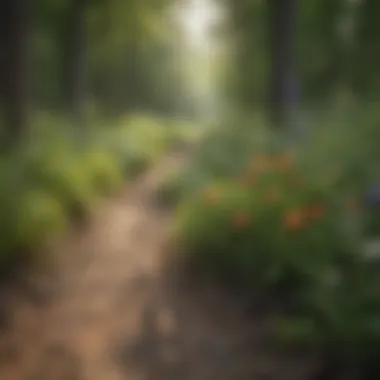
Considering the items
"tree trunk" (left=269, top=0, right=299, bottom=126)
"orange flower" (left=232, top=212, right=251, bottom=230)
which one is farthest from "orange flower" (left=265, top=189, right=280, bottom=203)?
"tree trunk" (left=269, top=0, right=299, bottom=126)

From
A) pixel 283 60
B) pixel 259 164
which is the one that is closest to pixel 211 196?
pixel 259 164

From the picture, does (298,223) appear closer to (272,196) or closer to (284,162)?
(272,196)

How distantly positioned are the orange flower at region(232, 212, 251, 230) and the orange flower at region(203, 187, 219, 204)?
0.32m

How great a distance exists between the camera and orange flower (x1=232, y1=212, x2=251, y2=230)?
130 inches

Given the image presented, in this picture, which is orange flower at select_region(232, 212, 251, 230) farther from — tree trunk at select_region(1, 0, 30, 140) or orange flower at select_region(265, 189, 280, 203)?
tree trunk at select_region(1, 0, 30, 140)

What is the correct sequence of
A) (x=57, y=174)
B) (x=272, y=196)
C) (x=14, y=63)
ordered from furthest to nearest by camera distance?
1. (x=57, y=174)
2. (x=14, y=63)
3. (x=272, y=196)

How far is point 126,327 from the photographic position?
9.95 ft

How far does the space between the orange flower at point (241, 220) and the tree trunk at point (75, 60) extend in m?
1.80

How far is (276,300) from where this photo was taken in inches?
117

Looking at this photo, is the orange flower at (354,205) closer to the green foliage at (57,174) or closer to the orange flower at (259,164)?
the orange flower at (259,164)

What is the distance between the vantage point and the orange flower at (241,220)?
3299mm

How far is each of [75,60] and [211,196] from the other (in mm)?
1586

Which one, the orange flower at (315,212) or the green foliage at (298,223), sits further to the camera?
the orange flower at (315,212)

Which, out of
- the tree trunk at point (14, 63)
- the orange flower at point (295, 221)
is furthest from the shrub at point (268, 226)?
the tree trunk at point (14, 63)
